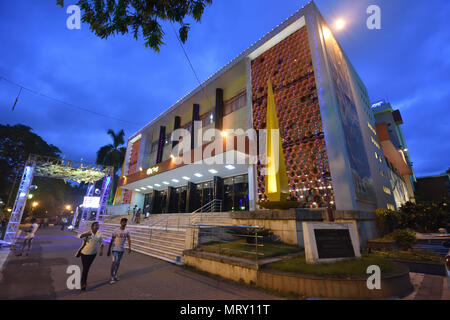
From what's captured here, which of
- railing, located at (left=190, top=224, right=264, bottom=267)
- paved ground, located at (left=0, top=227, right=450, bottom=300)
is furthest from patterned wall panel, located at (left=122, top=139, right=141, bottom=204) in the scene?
railing, located at (left=190, top=224, right=264, bottom=267)

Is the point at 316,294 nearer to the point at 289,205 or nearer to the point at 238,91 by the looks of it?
the point at 289,205

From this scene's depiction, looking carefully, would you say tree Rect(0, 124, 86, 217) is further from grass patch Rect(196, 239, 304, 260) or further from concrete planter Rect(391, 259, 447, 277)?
concrete planter Rect(391, 259, 447, 277)

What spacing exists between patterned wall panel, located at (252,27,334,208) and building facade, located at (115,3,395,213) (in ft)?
0.19

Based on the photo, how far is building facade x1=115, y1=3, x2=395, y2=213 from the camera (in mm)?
11359

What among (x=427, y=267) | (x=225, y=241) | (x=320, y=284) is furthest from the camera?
(x=225, y=241)

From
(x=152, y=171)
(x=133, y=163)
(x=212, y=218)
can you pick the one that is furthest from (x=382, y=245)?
(x=133, y=163)

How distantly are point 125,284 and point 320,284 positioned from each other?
15.7ft

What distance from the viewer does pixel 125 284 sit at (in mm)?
5098

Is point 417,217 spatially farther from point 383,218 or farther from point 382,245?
point 382,245

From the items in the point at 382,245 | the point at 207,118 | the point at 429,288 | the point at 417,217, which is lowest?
the point at 429,288

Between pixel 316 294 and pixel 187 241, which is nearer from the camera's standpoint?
pixel 316 294

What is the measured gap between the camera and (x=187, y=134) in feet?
83.8
